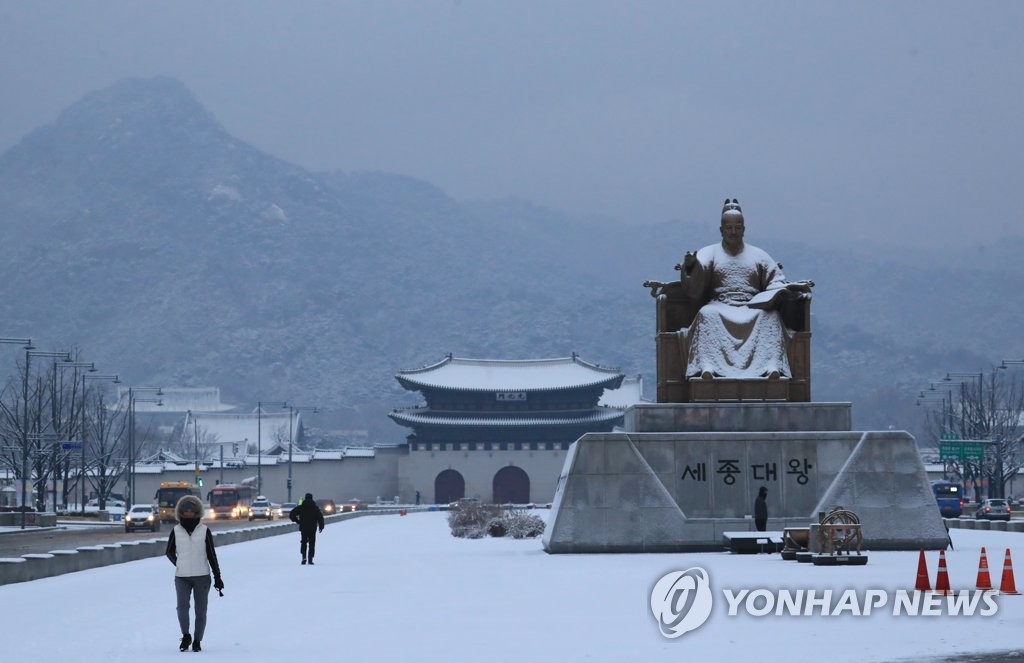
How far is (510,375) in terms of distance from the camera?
107 meters

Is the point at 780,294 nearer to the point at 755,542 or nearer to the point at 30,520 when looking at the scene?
the point at 755,542

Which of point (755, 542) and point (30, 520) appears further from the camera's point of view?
point (30, 520)

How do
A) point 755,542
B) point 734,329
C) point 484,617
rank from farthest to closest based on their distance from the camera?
point 734,329 → point 755,542 → point 484,617

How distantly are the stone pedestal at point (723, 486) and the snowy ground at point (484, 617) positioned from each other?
76 centimetres

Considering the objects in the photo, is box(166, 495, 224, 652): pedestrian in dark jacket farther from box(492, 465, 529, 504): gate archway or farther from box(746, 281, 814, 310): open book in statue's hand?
box(492, 465, 529, 504): gate archway

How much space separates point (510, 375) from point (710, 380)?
79.8 m

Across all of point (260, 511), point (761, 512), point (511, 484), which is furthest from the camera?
point (511, 484)

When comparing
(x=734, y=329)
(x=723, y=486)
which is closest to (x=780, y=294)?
(x=734, y=329)

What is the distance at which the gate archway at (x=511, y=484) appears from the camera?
10425 cm

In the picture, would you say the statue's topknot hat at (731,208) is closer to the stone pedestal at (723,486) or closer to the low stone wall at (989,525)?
the stone pedestal at (723,486)

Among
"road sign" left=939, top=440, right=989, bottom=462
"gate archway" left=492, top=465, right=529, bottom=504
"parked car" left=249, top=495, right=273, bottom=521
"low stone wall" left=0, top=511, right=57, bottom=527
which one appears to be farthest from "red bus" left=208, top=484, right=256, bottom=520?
"road sign" left=939, top=440, right=989, bottom=462

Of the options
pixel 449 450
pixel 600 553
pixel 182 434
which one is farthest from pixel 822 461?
pixel 182 434

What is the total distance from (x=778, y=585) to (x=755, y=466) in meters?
8.68

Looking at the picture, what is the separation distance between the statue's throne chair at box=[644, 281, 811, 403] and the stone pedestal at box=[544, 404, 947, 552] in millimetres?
808
